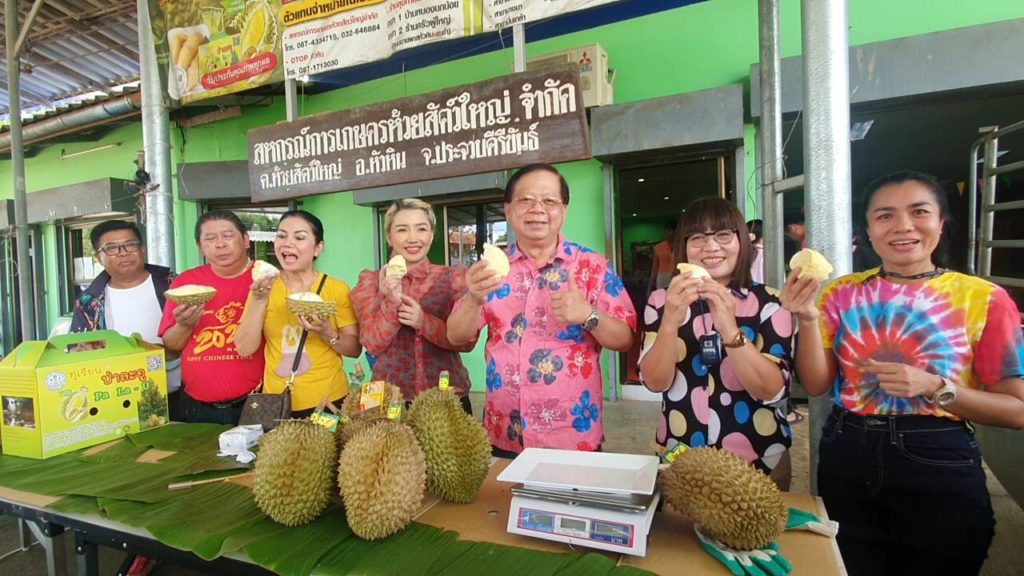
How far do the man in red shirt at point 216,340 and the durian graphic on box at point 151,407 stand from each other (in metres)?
0.18

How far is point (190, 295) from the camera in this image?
2.29 meters

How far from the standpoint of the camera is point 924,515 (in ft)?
4.78

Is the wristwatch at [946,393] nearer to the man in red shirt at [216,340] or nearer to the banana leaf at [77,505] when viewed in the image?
the banana leaf at [77,505]

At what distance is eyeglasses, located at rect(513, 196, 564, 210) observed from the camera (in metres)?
1.96

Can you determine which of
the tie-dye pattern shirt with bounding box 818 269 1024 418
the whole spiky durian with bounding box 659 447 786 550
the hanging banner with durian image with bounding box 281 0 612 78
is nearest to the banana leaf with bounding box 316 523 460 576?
the whole spiky durian with bounding box 659 447 786 550

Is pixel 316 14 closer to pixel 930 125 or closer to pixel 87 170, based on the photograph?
pixel 930 125

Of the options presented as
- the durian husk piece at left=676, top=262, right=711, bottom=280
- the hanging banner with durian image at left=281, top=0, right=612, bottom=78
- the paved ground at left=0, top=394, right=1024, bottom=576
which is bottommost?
the paved ground at left=0, top=394, right=1024, bottom=576

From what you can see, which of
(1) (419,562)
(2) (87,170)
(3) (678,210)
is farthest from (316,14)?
(2) (87,170)

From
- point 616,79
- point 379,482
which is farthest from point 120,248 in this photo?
point 616,79

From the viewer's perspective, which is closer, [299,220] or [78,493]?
[78,493]

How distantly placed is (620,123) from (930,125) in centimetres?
421

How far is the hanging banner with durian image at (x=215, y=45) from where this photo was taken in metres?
3.35

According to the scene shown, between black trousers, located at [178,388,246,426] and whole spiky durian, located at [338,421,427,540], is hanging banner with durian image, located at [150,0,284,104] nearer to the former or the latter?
black trousers, located at [178,388,246,426]

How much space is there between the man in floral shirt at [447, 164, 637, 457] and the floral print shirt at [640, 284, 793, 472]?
0.86ft
